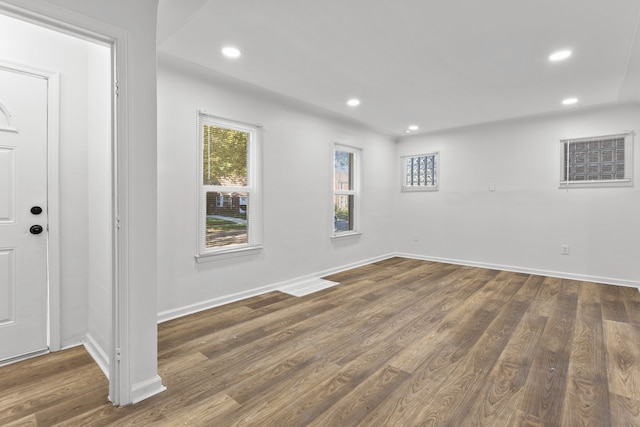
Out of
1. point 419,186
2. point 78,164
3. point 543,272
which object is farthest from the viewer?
point 419,186

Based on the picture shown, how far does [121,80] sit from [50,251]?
1492 mm

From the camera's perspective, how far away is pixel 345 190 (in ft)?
17.3

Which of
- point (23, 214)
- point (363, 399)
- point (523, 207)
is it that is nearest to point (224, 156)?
point (23, 214)

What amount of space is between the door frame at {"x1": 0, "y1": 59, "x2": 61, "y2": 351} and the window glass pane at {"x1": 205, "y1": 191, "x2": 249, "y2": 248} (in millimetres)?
1264

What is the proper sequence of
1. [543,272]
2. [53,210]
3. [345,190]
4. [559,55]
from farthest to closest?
[345,190] → [543,272] → [559,55] → [53,210]

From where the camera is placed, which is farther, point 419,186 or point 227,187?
point 419,186

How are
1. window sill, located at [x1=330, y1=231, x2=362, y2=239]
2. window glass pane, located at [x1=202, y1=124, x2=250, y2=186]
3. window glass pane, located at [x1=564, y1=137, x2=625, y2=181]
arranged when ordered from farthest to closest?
window sill, located at [x1=330, y1=231, x2=362, y2=239]
window glass pane, located at [x1=564, y1=137, x2=625, y2=181]
window glass pane, located at [x1=202, y1=124, x2=250, y2=186]

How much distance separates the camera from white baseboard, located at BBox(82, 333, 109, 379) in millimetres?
2084

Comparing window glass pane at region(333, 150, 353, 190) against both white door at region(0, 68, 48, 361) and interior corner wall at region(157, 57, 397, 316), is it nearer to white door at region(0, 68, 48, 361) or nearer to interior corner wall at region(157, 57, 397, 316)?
interior corner wall at region(157, 57, 397, 316)

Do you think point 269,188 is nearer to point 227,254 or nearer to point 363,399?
point 227,254

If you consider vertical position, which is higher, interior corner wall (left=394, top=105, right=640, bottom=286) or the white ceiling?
the white ceiling

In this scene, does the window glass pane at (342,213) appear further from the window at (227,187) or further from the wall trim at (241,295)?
the window at (227,187)

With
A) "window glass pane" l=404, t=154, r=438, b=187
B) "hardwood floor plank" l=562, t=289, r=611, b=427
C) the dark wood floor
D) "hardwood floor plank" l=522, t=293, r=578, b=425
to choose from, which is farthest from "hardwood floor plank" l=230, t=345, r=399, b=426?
"window glass pane" l=404, t=154, r=438, b=187

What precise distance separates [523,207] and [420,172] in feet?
5.98
